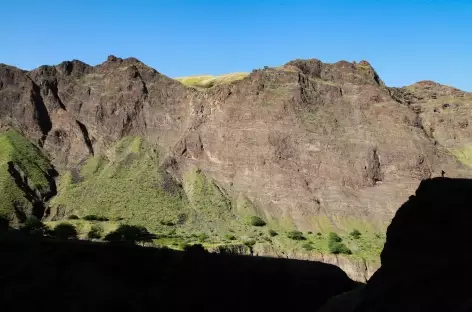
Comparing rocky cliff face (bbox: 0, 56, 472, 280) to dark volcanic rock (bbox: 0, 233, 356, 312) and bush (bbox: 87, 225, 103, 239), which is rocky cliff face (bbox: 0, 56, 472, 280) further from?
dark volcanic rock (bbox: 0, 233, 356, 312)

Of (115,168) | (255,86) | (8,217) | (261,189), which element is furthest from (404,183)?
(8,217)

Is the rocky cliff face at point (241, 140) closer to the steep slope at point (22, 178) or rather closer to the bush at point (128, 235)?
the steep slope at point (22, 178)

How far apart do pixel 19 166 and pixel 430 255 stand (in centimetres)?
9548

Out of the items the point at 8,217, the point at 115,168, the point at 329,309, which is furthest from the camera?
the point at 115,168

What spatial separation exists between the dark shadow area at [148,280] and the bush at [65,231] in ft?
102

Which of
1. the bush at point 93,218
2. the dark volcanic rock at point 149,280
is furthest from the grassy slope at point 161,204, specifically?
the dark volcanic rock at point 149,280

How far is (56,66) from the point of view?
12356 centimetres

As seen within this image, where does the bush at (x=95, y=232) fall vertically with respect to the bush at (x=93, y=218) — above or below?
below

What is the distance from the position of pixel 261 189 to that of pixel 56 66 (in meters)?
67.3

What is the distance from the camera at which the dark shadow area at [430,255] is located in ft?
55.7

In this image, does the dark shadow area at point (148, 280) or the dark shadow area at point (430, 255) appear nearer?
the dark shadow area at point (430, 255)

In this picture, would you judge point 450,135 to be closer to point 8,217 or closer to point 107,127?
point 107,127

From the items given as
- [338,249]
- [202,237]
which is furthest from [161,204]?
[338,249]

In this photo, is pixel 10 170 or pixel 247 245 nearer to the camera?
pixel 247 245
